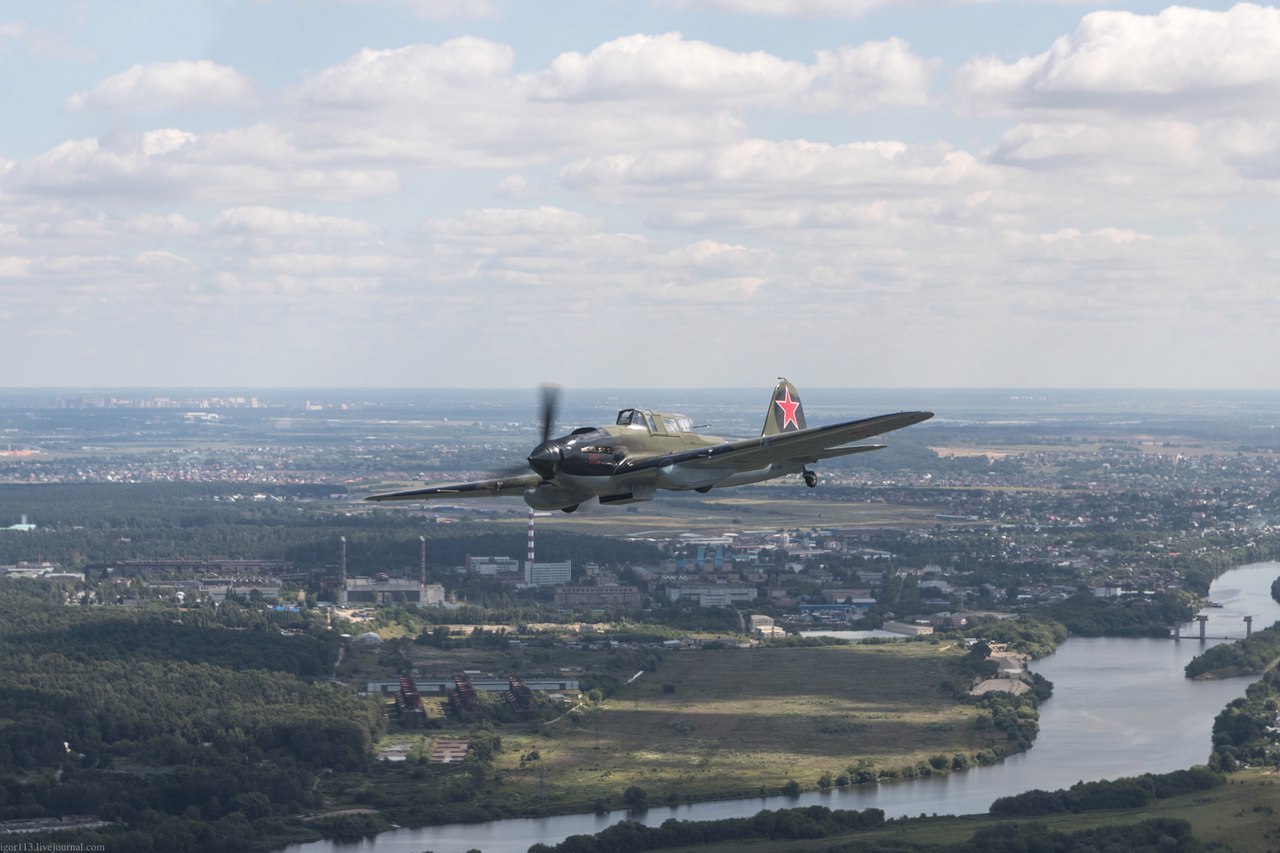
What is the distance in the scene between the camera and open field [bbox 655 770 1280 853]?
257 feet

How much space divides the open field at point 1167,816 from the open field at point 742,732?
8502 millimetres

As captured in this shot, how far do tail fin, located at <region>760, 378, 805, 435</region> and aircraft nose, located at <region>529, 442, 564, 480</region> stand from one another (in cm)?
881

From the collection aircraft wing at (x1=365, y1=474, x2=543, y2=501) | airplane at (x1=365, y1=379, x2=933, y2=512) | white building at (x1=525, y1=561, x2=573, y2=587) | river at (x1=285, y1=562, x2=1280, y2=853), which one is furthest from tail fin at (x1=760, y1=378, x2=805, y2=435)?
white building at (x1=525, y1=561, x2=573, y2=587)

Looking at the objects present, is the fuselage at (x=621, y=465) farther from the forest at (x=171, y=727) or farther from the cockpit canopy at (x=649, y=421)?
the forest at (x=171, y=727)

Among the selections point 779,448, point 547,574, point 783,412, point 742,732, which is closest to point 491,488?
point 779,448

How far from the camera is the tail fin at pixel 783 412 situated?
166 feet

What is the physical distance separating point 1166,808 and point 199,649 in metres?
68.8

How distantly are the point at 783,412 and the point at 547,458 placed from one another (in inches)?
393

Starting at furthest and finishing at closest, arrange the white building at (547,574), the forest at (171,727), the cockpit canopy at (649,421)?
the white building at (547,574) < the forest at (171,727) < the cockpit canopy at (649,421)

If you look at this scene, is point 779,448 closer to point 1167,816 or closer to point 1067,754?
point 1167,816

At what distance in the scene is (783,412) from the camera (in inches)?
2007

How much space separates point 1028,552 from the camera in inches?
7613

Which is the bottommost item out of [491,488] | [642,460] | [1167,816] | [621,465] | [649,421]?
[1167,816]

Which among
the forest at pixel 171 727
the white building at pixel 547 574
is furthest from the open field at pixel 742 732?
the white building at pixel 547 574
